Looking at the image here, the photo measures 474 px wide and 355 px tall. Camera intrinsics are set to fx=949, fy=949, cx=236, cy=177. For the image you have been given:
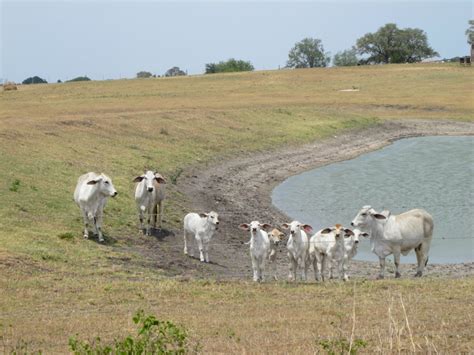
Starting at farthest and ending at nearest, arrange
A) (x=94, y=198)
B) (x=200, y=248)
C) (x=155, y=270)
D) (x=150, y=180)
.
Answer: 1. (x=150, y=180)
2. (x=94, y=198)
3. (x=200, y=248)
4. (x=155, y=270)

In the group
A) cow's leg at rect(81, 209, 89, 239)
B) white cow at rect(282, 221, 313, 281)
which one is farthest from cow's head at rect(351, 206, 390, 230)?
cow's leg at rect(81, 209, 89, 239)

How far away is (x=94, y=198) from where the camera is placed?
85.0 feet

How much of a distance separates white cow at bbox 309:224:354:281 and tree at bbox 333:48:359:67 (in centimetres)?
13238

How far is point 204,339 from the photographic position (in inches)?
538

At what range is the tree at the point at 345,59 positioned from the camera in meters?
155

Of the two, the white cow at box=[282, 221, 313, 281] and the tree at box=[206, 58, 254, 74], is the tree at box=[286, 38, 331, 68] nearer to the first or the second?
the tree at box=[206, 58, 254, 74]

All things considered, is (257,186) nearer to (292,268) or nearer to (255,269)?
(292,268)

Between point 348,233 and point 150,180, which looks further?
point 150,180

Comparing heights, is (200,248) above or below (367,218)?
below

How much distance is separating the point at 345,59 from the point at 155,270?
139 meters

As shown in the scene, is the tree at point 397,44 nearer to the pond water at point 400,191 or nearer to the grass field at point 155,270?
the grass field at point 155,270

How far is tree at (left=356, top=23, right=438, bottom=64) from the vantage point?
141125 millimetres

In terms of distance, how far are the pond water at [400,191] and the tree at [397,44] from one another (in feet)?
285

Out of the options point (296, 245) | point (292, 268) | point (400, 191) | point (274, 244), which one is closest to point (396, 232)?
point (296, 245)
